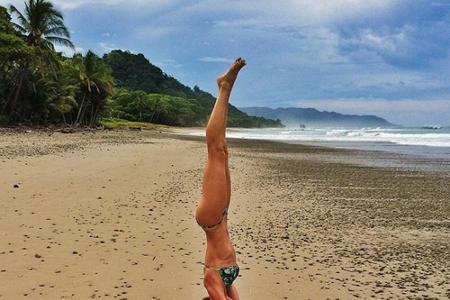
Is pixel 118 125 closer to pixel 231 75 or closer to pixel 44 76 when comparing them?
pixel 44 76

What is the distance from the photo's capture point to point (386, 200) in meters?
11.9

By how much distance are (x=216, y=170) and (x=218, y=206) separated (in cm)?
24

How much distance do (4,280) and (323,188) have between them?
1005 cm

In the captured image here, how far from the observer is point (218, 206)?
126 inches

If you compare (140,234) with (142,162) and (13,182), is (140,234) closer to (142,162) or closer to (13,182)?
(13,182)

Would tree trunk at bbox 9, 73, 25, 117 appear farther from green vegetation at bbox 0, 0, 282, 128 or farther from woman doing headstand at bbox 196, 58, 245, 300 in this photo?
woman doing headstand at bbox 196, 58, 245, 300

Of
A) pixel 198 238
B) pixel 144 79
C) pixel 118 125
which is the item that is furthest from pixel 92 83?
pixel 144 79

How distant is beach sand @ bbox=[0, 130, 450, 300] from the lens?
5520 millimetres

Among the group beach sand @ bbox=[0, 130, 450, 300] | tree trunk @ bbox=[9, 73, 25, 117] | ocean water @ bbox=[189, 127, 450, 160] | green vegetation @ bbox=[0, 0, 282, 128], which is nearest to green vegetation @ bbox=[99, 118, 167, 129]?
green vegetation @ bbox=[0, 0, 282, 128]

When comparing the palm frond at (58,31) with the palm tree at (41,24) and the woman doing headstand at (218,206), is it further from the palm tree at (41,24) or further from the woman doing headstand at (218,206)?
the woman doing headstand at (218,206)

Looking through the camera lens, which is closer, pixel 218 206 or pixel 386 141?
pixel 218 206

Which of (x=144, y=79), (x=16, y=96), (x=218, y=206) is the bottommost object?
(x=218, y=206)

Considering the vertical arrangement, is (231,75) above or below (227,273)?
above

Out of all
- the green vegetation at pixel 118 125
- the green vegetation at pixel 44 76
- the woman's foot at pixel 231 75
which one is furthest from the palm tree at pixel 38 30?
the woman's foot at pixel 231 75
